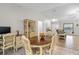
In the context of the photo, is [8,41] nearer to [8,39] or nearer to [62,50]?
[8,39]

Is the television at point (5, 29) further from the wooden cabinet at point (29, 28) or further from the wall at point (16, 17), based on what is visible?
the wooden cabinet at point (29, 28)

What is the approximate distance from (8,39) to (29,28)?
2.42 feet

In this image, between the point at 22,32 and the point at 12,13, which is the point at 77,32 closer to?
the point at 22,32

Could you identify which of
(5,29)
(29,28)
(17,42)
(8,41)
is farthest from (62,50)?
(5,29)

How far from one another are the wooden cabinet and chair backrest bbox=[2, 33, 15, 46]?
1.71 ft

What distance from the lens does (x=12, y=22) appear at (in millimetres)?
2928

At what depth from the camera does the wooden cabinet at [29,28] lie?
283 cm

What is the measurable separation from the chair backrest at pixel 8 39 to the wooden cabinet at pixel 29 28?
52cm

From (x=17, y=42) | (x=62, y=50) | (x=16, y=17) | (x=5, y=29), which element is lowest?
(x=62, y=50)

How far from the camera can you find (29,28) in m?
3.00

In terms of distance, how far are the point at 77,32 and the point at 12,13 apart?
1882 mm

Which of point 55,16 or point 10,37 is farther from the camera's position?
point 10,37
